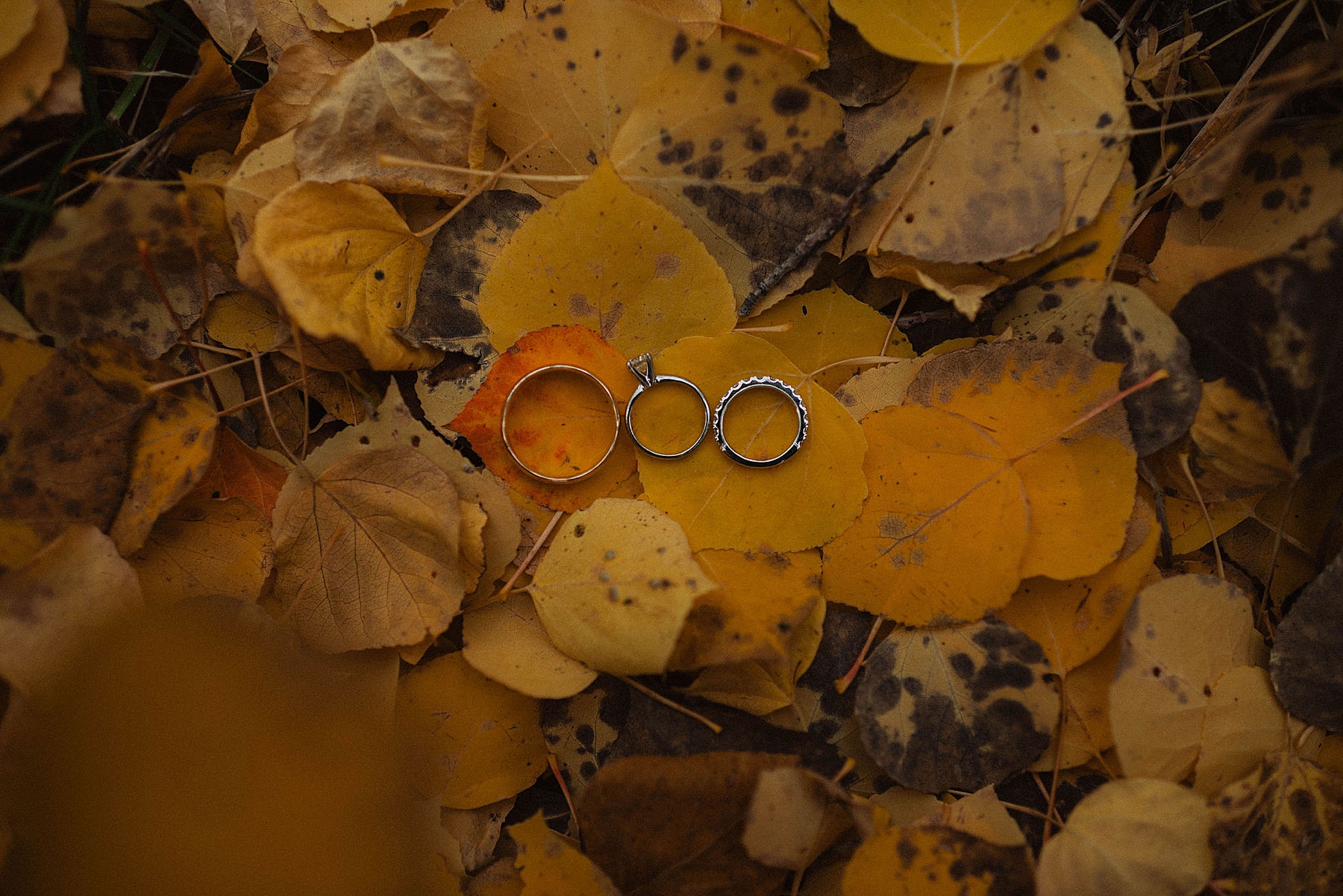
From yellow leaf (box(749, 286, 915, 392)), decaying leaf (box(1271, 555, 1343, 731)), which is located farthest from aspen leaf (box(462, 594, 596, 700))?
decaying leaf (box(1271, 555, 1343, 731))

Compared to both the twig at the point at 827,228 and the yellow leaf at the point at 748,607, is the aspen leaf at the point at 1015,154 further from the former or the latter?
the yellow leaf at the point at 748,607

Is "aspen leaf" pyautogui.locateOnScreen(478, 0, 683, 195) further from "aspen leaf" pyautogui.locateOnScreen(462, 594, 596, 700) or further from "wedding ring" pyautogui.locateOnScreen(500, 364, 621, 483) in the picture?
"aspen leaf" pyautogui.locateOnScreen(462, 594, 596, 700)

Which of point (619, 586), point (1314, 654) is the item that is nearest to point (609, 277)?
point (619, 586)

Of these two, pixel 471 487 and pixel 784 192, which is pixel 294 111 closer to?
pixel 471 487

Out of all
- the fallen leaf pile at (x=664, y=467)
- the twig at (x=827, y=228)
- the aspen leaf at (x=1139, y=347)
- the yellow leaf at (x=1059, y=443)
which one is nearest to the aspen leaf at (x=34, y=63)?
the fallen leaf pile at (x=664, y=467)

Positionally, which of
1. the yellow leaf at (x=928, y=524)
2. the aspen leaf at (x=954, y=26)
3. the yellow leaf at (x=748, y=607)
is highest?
the aspen leaf at (x=954, y=26)

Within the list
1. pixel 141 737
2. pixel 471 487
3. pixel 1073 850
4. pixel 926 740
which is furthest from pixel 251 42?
pixel 1073 850
